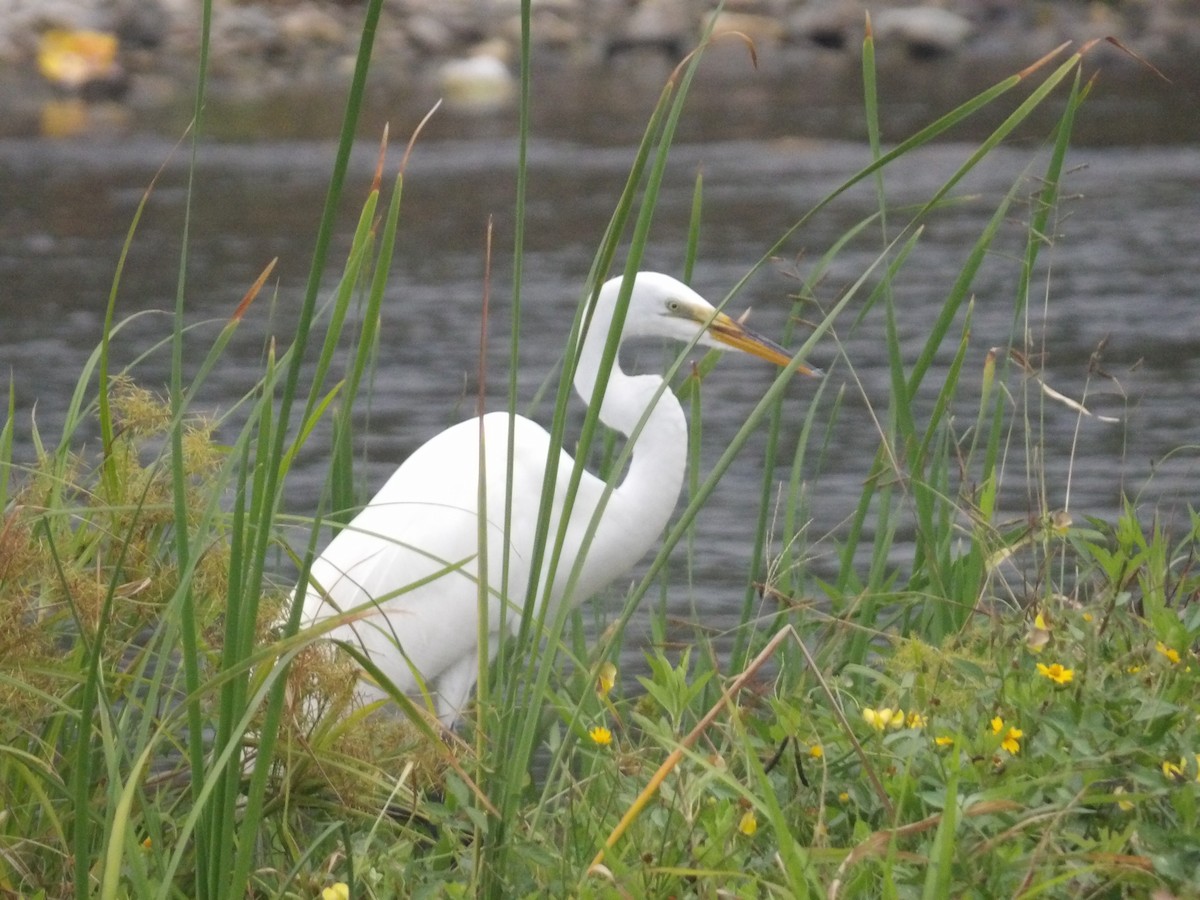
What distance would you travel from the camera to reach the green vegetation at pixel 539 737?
158 cm

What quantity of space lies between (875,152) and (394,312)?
686 centimetres

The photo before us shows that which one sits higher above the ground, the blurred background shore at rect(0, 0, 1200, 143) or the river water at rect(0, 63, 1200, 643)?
the blurred background shore at rect(0, 0, 1200, 143)

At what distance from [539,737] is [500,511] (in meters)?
1.37

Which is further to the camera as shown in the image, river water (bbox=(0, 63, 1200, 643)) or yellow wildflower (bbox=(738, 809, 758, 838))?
river water (bbox=(0, 63, 1200, 643))

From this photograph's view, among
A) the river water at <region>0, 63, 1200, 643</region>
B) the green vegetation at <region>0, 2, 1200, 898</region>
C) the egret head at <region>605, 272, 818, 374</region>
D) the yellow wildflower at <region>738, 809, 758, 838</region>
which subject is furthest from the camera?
the river water at <region>0, 63, 1200, 643</region>

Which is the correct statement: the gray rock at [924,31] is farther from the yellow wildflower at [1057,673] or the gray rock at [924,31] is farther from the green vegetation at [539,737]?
the yellow wildflower at [1057,673]

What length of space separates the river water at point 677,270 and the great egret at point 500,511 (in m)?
1.14

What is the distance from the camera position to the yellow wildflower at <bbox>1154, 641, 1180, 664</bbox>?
187 cm

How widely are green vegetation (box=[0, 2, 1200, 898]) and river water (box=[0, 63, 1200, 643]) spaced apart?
246cm

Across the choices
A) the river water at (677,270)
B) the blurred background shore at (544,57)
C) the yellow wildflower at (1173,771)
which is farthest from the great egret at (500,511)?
the blurred background shore at (544,57)

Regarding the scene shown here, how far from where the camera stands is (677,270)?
916 centimetres

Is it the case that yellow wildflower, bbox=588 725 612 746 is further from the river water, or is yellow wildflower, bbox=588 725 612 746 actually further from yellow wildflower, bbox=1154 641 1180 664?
the river water

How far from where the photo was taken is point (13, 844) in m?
1.93

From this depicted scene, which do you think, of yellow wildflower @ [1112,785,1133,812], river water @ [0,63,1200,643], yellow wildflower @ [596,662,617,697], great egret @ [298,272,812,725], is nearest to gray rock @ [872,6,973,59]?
river water @ [0,63,1200,643]
